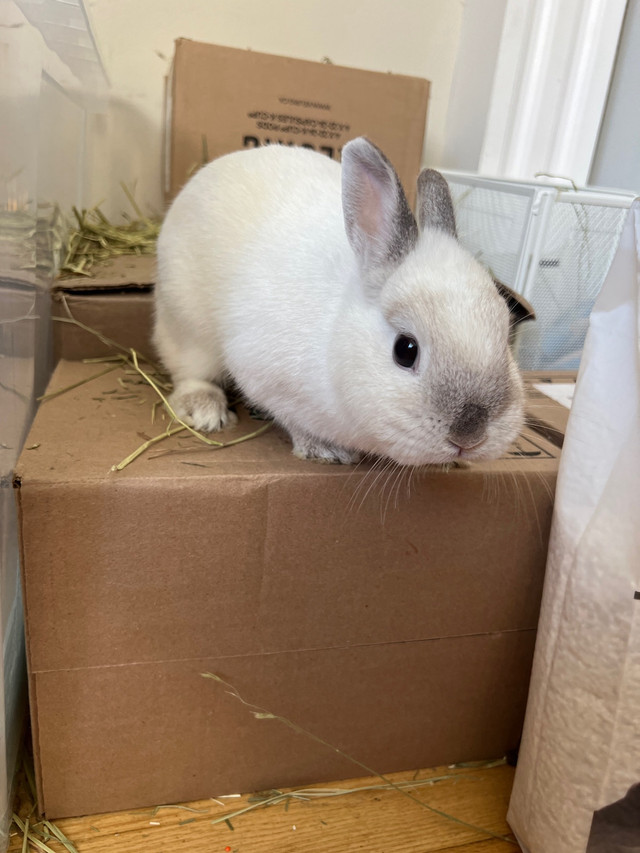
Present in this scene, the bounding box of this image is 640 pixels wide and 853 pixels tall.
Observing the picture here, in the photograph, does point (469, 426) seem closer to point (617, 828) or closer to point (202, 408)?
point (202, 408)

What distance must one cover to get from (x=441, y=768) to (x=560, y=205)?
1022mm

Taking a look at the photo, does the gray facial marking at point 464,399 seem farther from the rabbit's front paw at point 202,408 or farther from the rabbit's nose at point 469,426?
the rabbit's front paw at point 202,408

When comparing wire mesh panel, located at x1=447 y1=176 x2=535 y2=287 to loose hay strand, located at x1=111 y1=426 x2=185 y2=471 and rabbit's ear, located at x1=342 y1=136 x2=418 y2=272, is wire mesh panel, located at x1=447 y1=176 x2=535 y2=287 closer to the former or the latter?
rabbit's ear, located at x1=342 y1=136 x2=418 y2=272

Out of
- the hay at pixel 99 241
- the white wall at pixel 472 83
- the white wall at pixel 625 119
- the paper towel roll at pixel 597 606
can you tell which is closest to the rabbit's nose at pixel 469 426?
the paper towel roll at pixel 597 606

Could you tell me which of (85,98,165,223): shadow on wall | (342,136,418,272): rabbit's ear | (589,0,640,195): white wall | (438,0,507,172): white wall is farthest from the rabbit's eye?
(85,98,165,223): shadow on wall

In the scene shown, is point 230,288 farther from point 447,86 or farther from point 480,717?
point 447,86

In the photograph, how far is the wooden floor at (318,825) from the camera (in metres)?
0.94

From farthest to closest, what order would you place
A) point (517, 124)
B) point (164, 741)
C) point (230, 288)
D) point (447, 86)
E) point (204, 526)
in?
point (447, 86) < point (517, 124) < point (230, 288) < point (164, 741) < point (204, 526)

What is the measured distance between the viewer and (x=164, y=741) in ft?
3.16

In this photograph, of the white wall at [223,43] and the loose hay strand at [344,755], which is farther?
the white wall at [223,43]

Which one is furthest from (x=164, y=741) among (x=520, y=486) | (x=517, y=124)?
(x=517, y=124)

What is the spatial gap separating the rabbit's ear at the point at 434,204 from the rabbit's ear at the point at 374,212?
5 centimetres

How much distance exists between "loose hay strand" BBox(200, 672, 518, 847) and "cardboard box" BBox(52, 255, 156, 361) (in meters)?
0.61

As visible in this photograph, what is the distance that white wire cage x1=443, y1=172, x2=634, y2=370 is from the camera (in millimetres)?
1367
